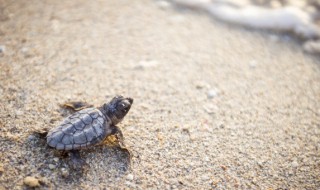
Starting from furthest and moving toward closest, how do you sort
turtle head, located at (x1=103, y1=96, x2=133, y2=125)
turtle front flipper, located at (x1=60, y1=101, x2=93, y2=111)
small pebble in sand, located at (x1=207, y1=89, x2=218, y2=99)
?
small pebble in sand, located at (x1=207, y1=89, x2=218, y2=99)
turtle front flipper, located at (x1=60, y1=101, x2=93, y2=111)
turtle head, located at (x1=103, y1=96, x2=133, y2=125)

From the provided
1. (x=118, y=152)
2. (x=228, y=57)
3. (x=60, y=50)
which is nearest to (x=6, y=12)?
(x=60, y=50)

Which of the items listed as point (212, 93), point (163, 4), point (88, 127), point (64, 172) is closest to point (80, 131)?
point (88, 127)

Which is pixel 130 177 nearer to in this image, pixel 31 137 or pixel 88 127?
pixel 88 127

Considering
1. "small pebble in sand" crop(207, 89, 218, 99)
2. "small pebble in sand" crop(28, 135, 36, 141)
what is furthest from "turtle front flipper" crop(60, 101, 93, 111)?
"small pebble in sand" crop(207, 89, 218, 99)

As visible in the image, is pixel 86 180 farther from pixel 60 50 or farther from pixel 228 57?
pixel 228 57

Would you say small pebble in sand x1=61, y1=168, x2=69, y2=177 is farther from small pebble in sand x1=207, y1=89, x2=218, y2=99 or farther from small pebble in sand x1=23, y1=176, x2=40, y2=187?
small pebble in sand x1=207, y1=89, x2=218, y2=99

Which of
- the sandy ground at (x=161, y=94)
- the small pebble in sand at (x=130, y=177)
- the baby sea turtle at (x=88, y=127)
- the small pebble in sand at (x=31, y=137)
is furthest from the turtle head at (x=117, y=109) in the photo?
the small pebble in sand at (x=31, y=137)

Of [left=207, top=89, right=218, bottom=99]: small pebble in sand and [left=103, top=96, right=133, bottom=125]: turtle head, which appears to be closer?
[left=103, top=96, right=133, bottom=125]: turtle head
